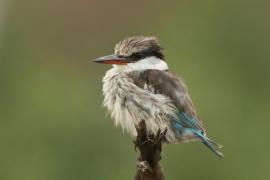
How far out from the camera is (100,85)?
1177cm

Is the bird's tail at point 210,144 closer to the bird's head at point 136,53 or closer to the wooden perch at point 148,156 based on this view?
the bird's head at point 136,53

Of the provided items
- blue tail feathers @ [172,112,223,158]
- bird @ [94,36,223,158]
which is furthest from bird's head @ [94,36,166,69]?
blue tail feathers @ [172,112,223,158]

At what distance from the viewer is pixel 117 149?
34.8ft

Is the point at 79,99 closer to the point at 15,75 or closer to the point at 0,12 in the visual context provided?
the point at 15,75

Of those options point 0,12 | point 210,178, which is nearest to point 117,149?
point 210,178

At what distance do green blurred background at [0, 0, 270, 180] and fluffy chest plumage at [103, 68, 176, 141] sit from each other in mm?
1845

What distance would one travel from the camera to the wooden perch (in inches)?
279

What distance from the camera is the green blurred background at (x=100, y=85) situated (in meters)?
10.5

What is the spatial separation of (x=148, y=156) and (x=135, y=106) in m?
1.27

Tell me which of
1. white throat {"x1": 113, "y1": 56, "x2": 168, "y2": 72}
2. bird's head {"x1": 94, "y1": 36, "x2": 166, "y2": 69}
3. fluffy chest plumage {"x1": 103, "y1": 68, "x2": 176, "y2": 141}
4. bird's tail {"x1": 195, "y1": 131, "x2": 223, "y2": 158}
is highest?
bird's head {"x1": 94, "y1": 36, "x2": 166, "y2": 69}

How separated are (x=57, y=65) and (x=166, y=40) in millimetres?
1237

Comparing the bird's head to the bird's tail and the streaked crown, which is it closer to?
the streaked crown

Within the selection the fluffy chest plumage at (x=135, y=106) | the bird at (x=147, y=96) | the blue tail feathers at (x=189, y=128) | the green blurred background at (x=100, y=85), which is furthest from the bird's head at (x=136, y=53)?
the green blurred background at (x=100, y=85)

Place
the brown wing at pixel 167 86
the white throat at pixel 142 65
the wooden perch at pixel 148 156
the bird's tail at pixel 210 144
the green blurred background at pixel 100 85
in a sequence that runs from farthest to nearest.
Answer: the green blurred background at pixel 100 85 < the white throat at pixel 142 65 < the brown wing at pixel 167 86 < the bird's tail at pixel 210 144 < the wooden perch at pixel 148 156
